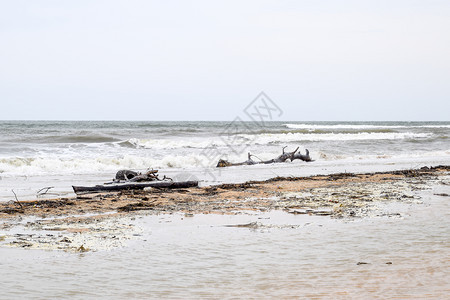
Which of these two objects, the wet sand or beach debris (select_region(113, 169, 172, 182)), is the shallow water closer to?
the wet sand

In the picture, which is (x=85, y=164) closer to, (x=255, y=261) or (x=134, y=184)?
(x=134, y=184)

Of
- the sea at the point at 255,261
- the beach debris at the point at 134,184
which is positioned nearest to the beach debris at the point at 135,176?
the beach debris at the point at 134,184

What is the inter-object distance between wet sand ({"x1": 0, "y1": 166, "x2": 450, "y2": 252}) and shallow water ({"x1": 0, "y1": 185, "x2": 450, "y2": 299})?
463 millimetres

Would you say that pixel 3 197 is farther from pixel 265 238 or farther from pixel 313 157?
pixel 313 157

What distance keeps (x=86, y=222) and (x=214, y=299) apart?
11.7 feet

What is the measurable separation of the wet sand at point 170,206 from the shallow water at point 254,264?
46 cm

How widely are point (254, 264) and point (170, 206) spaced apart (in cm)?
384

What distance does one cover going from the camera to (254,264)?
4695mm

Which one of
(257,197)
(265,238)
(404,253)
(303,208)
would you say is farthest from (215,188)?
(404,253)

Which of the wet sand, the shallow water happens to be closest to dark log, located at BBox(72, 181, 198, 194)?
the wet sand

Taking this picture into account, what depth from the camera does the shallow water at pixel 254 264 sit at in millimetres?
3955

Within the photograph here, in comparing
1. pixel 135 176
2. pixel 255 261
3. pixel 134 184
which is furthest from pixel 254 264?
pixel 135 176

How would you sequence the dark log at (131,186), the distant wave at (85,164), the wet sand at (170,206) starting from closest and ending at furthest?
the wet sand at (170,206), the dark log at (131,186), the distant wave at (85,164)

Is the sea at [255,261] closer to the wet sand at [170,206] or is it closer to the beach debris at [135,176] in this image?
the wet sand at [170,206]
